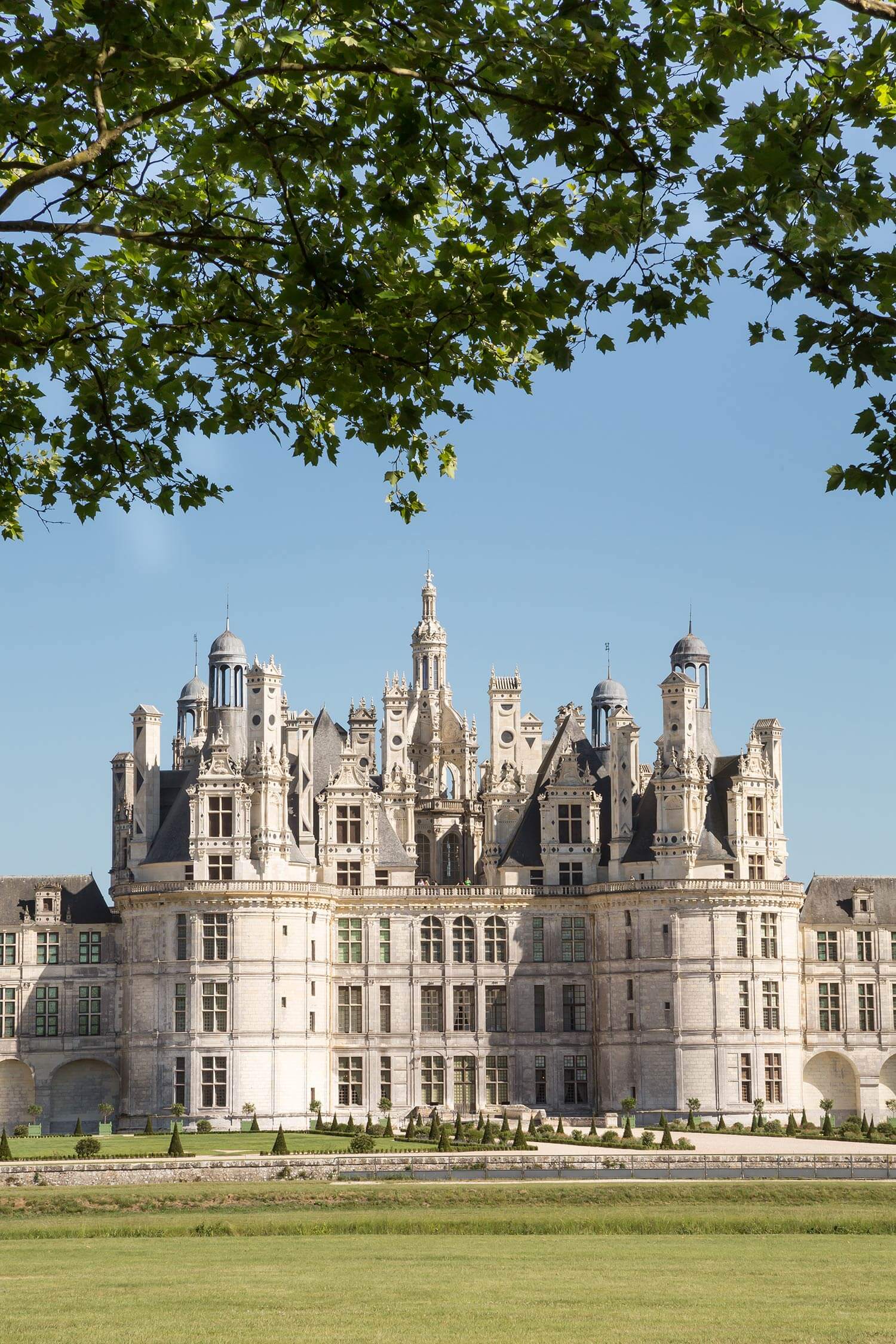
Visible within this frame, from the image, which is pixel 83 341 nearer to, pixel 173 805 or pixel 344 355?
pixel 344 355

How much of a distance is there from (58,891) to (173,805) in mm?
6570

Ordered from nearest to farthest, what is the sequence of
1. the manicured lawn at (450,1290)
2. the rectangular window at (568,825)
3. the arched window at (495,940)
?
the manicured lawn at (450,1290), the arched window at (495,940), the rectangular window at (568,825)

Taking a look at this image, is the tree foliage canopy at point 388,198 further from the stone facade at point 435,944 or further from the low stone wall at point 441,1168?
the stone facade at point 435,944

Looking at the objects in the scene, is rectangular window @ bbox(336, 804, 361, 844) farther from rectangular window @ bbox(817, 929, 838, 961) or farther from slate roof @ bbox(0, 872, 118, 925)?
rectangular window @ bbox(817, 929, 838, 961)

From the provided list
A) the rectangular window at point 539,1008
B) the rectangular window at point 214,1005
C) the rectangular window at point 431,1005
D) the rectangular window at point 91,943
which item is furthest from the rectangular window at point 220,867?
the rectangular window at point 539,1008

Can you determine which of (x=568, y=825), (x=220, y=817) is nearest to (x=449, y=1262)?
(x=220, y=817)

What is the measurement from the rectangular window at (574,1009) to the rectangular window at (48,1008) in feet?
72.7

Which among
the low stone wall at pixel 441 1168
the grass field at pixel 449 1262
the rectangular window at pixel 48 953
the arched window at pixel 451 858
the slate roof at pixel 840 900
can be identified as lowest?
the grass field at pixel 449 1262

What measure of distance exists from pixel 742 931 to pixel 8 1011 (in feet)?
105

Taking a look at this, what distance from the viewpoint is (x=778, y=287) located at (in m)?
16.3

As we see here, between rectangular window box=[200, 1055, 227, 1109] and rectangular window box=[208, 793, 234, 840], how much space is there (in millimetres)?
9238

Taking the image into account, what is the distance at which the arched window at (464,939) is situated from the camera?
3354 inches

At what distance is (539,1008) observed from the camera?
8519 centimetres

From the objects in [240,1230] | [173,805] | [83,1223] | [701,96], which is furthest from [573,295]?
[173,805]
